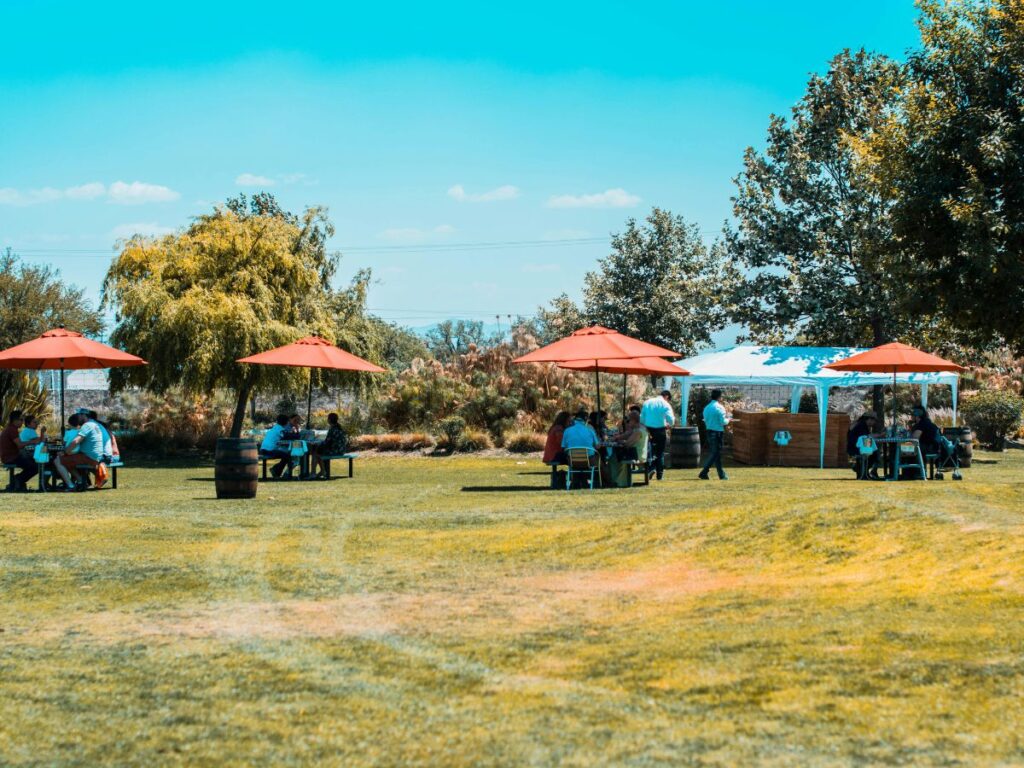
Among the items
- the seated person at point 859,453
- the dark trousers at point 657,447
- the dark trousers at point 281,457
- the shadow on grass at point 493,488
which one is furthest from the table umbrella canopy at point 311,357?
the seated person at point 859,453

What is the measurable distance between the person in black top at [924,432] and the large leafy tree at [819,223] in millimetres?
11966

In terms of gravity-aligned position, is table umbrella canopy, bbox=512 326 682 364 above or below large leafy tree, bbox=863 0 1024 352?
below

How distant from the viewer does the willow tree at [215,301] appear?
26781 mm

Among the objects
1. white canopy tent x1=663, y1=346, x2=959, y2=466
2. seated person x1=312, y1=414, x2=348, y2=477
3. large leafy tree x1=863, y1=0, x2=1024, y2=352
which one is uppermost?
large leafy tree x1=863, y1=0, x2=1024, y2=352

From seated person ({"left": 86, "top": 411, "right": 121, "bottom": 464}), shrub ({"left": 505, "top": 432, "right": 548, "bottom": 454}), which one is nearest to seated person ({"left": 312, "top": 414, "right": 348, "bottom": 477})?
seated person ({"left": 86, "top": 411, "right": 121, "bottom": 464})

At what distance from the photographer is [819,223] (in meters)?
32.8

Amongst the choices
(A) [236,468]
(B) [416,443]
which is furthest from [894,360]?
(B) [416,443]

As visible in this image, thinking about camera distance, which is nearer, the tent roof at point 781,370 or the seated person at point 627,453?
the seated person at point 627,453

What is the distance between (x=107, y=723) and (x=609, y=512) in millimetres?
8728

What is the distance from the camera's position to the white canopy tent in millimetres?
24922

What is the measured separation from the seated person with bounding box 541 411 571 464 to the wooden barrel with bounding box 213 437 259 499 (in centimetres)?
433

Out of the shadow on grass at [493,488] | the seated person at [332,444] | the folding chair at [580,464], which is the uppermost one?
the seated person at [332,444]

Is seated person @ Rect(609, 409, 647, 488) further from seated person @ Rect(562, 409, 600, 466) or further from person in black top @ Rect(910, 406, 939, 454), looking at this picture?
person in black top @ Rect(910, 406, 939, 454)

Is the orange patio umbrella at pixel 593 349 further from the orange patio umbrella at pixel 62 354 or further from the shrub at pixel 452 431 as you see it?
the shrub at pixel 452 431
